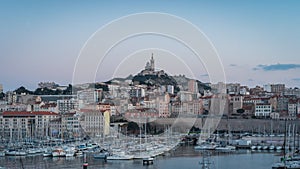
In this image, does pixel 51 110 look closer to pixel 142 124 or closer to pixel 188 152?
pixel 142 124

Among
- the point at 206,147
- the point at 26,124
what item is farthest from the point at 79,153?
the point at 26,124

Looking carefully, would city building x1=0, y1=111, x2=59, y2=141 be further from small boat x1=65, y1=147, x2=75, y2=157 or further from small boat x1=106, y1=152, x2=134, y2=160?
small boat x1=106, y1=152, x2=134, y2=160

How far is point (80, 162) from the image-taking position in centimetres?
923

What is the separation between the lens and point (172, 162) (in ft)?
29.6

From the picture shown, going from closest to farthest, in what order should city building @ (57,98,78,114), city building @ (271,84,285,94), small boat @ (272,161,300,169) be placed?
1. small boat @ (272,161,300,169)
2. city building @ (57,98,78,114)
3. city building @ (271,84,285,94)

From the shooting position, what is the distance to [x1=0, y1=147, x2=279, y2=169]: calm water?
8508 millimetres

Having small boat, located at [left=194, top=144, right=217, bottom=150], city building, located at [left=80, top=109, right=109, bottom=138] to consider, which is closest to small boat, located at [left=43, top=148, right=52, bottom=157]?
city building, located at [left=80, top=109, right=109, bottom=138]

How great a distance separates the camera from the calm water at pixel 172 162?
8508mm

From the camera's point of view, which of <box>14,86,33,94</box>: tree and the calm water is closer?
the calm water

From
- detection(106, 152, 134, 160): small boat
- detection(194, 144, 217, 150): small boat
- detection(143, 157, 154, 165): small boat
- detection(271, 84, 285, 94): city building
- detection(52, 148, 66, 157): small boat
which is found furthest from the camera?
detection(271, 84, 285, 94): city building

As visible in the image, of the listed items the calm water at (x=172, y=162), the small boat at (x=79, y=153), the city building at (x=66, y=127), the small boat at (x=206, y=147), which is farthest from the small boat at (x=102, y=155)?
the city building at (x=66, y=127)

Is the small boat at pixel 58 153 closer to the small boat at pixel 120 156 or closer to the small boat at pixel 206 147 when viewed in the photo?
the small boat at pixel 120 156

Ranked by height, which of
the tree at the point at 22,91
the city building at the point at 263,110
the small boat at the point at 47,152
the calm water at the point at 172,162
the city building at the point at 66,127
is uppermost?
the tree at the point at 22,91

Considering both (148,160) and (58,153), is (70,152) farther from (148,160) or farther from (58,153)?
(148,160)
